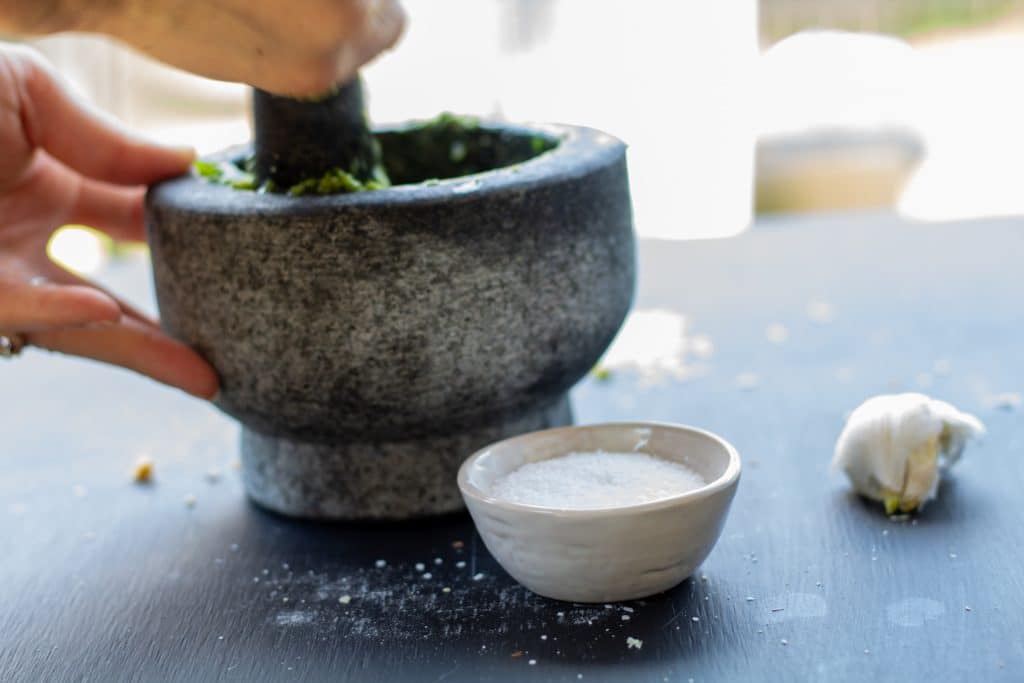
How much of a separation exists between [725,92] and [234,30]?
332 centimetres

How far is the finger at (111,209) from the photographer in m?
1.54

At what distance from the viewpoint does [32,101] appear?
1.41 metres

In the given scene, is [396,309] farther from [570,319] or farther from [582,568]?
[582,568]

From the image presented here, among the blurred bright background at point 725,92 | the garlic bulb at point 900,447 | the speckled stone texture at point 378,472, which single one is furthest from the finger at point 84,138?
the blurred bright background at point 725,92

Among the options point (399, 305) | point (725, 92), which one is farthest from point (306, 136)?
point (725, 92)

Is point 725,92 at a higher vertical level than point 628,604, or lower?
lower

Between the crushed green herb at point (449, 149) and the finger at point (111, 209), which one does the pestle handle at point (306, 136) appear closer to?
the crushed green herb at point (449, 149)

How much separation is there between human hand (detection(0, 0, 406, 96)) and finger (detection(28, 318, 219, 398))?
1.02ft

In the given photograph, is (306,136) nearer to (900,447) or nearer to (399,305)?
(399,305)

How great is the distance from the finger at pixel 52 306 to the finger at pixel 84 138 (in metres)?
0.23

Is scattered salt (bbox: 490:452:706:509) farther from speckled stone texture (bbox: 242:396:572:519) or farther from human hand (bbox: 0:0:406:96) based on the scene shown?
human hand (bbox: 0:0:406:96)

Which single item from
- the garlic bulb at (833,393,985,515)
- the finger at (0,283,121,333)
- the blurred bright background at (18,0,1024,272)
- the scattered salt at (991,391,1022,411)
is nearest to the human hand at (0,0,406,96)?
the finger at (0,283,121,333)

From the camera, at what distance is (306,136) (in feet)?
4.21

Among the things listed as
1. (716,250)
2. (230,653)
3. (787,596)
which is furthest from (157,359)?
(716,250)
